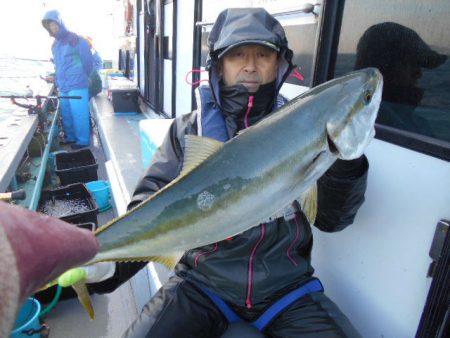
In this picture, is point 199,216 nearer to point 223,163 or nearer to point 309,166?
point 223,163

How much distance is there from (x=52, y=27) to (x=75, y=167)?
13.3 feet

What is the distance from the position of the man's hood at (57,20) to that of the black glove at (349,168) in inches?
316

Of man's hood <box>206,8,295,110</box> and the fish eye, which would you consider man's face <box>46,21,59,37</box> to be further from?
the fish eye

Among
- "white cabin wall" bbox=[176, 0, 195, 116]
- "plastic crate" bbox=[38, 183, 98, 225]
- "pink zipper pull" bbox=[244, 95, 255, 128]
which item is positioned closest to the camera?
"pink zipper pull" bbox=[244, 95, 255, 128]

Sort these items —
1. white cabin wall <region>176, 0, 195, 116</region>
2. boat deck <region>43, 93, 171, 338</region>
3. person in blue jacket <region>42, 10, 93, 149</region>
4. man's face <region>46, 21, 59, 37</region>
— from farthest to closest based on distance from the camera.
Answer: person in blue jacket <region>42, 10, 93, 149</region> → man's face <region>46, 21, 59, 37</region> → white cabin wall <region>176, 0, 195, 116</region> → boat deck <region>43, 93, 171, 338</region>

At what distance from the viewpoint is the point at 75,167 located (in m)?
5.70

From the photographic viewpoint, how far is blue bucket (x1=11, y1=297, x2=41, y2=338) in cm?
237

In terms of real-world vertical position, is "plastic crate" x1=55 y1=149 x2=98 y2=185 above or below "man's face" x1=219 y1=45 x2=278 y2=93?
below

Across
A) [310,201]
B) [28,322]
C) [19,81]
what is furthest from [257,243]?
[19,81]

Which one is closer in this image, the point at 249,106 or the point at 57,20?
the point at 249,106

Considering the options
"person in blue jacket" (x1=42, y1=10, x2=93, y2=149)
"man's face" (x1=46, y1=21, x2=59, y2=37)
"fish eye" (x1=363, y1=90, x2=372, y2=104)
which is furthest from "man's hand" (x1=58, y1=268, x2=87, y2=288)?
"man's face" (x1=46, y1=21, x2=59, y2=37)

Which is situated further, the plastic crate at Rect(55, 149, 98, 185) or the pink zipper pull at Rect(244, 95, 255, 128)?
the plastic crate at Rect(55, 149, 98, 185)

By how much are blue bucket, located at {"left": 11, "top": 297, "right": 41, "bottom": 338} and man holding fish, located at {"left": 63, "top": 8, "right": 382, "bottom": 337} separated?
0.83 meters

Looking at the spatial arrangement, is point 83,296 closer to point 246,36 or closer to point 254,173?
point 254,173
